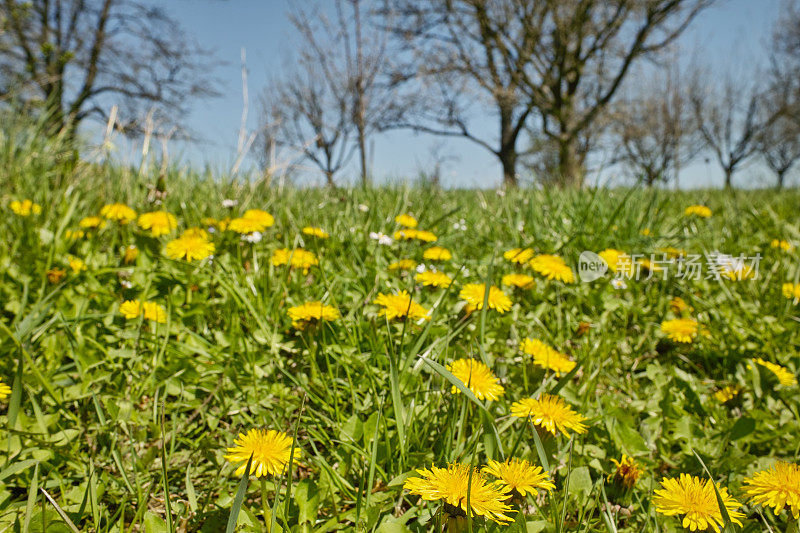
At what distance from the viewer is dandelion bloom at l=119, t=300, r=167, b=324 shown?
1108mm

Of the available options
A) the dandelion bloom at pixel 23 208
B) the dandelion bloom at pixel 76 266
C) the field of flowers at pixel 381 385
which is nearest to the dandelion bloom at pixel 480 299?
the field of flowers at pixel 381 385

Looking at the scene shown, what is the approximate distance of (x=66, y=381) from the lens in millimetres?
979

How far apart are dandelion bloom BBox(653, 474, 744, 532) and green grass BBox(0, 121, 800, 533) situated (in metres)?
0.08

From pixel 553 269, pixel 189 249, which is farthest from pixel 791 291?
pixel 189 249

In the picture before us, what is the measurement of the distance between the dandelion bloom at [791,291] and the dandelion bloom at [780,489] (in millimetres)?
1064

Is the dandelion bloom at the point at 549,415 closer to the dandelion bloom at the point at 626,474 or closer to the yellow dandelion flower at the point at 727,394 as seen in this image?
the dandelion bloom at the point at 626,474

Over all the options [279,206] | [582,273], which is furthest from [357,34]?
[582,273]

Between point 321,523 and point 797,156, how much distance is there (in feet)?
118

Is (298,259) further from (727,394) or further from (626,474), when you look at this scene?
(727,394)

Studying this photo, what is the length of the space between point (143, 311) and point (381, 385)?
60cm

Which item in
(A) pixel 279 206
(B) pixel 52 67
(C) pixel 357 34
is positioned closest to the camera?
(A) pixel 279 206

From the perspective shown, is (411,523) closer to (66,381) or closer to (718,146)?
(66,381)

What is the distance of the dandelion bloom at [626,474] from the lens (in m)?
0.82

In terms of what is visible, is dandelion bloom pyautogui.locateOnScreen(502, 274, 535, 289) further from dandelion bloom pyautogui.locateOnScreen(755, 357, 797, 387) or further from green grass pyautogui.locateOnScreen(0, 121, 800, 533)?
dandelion bloom pyautogui.locateOnScreen(755, 357, 797, 387)
